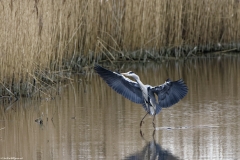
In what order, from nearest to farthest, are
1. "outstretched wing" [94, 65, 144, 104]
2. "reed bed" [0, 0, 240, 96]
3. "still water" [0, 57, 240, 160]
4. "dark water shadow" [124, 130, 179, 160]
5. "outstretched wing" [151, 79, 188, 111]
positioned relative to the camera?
"dark water shadow" [124, 130, 179, 160], "still water" [0, 57, 240, 160], "outstretched wing" [151, 79, 188, 111], "outstretched wing" [94, 65, 144, 104], "reed bed" [0, 0, 240, 96]

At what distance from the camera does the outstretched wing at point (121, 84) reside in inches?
292

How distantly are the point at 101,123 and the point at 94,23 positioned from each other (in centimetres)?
540

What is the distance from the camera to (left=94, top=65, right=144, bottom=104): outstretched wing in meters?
7.42

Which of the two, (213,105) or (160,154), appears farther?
(213,105)

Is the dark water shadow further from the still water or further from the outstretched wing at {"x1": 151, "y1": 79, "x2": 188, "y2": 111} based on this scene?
the outstretched wing at {"x1": 151, "y1": 79, "x2": 188, "y2": 111}

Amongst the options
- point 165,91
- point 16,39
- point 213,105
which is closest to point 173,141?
point 165,91

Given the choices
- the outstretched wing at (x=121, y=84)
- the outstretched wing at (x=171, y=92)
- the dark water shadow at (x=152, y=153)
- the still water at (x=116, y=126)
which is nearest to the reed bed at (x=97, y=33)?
the still water at (x=116, y=126)

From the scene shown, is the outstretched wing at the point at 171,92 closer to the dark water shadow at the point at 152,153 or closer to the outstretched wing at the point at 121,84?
the outstretched wing at the point at 121,84

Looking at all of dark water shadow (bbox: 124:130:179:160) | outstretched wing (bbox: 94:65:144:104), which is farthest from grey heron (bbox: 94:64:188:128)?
dark water shadow (bbox: 124:130:179:160)

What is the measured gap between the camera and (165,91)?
7.28m

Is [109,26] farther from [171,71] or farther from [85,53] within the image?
[171,71]

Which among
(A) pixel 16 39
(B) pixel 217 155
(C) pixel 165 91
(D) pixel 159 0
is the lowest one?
(B) pixel 217 155

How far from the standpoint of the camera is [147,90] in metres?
7.38

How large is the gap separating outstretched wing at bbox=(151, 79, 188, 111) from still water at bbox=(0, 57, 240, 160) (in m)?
0.22
